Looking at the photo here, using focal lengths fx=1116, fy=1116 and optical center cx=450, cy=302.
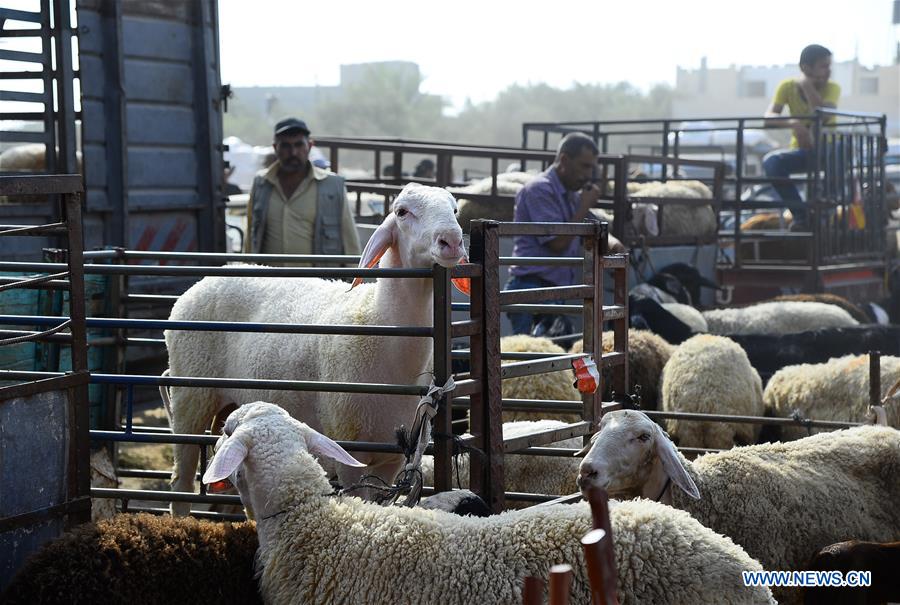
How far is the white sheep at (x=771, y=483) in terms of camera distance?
170 inches

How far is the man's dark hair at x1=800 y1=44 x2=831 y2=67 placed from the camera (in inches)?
473

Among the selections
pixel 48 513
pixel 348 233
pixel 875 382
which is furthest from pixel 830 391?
pixel 48 513

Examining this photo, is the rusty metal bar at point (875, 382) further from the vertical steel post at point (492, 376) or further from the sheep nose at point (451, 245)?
the sheep nose at point (451, 245)

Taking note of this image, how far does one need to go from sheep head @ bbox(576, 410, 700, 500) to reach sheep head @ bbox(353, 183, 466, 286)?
915mm

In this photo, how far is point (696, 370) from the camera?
7.02 meters

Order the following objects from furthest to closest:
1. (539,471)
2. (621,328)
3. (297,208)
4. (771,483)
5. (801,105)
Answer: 1. (801,105)
2. (297,208)
3. (539,471)
4. (621,328)
5. (771,483)

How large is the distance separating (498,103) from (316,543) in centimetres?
10175

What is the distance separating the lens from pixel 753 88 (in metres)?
87.6

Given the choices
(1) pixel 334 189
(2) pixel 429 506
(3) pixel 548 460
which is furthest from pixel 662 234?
(2) pixel 429 506

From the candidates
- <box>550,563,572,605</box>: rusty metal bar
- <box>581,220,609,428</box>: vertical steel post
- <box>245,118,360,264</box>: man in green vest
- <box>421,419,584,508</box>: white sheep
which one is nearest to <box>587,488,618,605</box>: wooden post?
<box>550,563,572,605</box>: rusty metal bar

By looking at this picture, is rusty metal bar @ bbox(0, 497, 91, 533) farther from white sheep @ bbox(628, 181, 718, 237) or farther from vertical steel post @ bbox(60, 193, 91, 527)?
white sheep @ bbox(628, 181, 718, 237)

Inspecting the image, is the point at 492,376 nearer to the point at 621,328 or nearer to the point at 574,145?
the point at 621,328

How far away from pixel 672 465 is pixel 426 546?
132 cm

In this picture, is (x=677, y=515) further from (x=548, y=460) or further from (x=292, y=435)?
(x=548, y=460)
